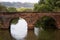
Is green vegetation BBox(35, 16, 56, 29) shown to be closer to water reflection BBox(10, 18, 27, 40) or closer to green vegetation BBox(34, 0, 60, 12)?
green vegetation BBox(34, 0, 60, 12)

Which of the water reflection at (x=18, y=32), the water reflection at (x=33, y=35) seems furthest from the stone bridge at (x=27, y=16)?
the water reflection at (x=33, y=35)

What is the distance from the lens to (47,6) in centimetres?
3591

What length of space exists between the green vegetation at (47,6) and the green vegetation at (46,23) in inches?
38.7

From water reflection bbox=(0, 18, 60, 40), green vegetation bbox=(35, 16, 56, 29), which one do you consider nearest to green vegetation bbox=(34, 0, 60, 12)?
green vegetation bbox=(35, 16, 56, 29)

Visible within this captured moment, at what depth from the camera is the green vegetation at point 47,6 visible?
35156 mm

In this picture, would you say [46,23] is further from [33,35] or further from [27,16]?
[33,35]

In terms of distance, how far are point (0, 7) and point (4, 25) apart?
558cm

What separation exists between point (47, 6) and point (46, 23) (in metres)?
2.27

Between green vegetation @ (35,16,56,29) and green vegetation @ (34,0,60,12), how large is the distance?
0.98 m

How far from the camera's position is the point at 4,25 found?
32000 mm

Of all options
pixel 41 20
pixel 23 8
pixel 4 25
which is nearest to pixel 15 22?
pixel 23 8

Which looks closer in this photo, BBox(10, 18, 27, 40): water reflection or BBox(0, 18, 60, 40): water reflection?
BBox(0, 18, 60, 40): water reflection

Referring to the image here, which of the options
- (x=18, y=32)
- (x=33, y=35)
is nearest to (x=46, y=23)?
(x=18, y=32)

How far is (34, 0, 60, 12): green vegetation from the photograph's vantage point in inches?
1384
